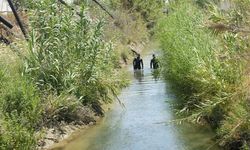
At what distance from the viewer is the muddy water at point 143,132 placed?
12.8 meters

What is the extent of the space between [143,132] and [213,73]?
11.1 ft

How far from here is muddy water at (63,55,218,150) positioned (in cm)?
1284

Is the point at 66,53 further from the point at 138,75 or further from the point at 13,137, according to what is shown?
the point at 138,75

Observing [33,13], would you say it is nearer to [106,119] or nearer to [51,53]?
[51,53]

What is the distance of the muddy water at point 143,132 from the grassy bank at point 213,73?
0.49m

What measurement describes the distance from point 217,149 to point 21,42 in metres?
7.39

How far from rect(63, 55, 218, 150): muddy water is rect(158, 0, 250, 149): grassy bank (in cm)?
49

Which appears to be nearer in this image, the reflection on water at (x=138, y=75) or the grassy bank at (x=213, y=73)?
the grassy bank at (x=213, y=73)

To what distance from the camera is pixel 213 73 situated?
11625 millimetres

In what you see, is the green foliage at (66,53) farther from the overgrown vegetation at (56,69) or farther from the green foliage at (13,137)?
the green foliage at (13,137)

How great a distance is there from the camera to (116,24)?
41125mm

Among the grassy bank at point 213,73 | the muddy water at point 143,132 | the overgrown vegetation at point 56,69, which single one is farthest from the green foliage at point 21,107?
the grassy bank at point 213,73

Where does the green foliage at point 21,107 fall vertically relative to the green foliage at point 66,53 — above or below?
below

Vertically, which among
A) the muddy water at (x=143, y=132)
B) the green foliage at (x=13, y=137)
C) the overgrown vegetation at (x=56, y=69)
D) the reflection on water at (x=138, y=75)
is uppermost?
the overgrown vegetation at (x=56, y=69)
